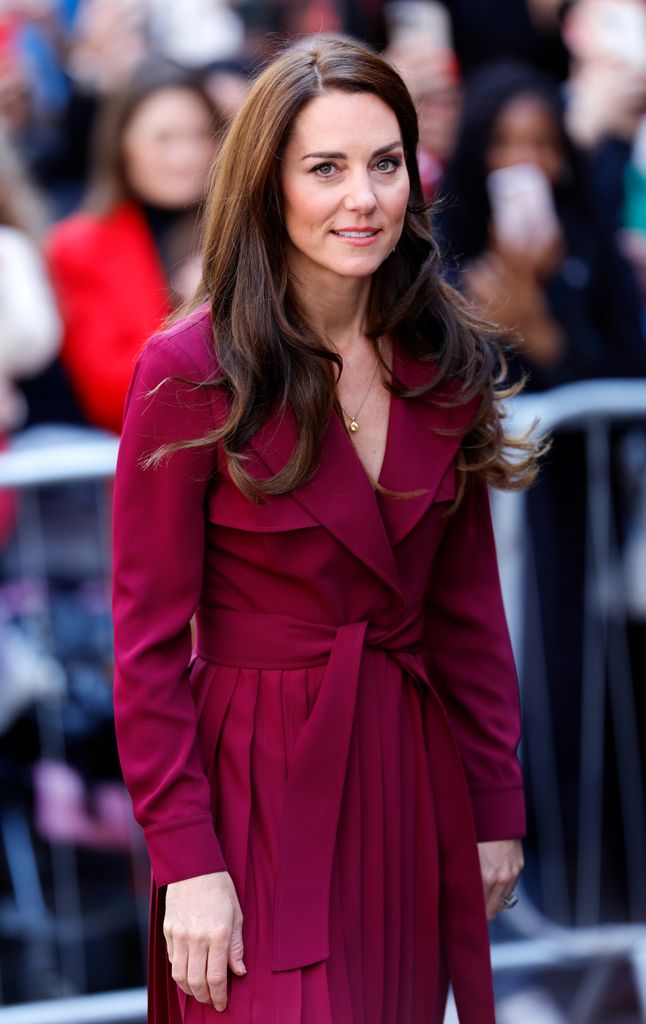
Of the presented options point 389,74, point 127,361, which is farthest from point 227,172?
point 127,361

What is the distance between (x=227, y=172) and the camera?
7.66 feet

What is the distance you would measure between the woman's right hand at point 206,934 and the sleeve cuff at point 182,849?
1 centimetres

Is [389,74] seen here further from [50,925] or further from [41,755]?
[50,925]

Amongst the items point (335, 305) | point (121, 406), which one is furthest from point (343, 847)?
point (121, 406)

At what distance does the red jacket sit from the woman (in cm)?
219

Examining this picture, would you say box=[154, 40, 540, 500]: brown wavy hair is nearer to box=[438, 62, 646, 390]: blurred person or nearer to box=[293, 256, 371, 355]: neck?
box=[293, 256, 371, 355]: neck

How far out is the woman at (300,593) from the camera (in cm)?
225

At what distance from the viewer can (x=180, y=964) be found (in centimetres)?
225

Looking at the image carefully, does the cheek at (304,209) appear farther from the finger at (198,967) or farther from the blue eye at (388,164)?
the finger at (198,967)

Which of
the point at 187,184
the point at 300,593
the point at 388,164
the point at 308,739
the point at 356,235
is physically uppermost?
the point at 187,184

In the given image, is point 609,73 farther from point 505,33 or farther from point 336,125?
point 336,125

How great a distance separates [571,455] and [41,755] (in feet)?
5.93

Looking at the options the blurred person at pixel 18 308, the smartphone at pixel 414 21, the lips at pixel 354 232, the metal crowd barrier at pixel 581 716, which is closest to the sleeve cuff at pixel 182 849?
the lips at pixel 354 232

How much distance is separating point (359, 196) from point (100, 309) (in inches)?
96.9
